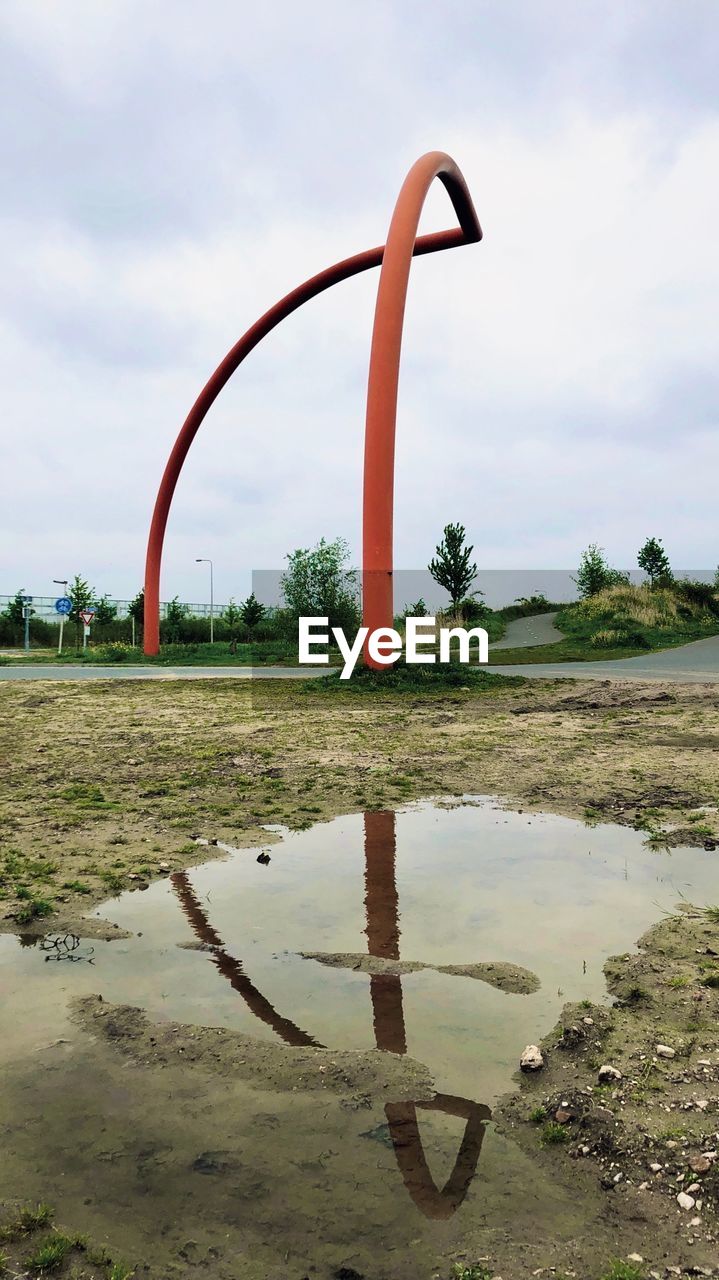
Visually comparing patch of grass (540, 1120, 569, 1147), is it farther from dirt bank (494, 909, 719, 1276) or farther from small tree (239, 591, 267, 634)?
small tree (239, 591, 267, 634)

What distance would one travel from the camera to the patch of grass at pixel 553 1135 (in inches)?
105

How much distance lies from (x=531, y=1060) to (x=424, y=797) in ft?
15.0

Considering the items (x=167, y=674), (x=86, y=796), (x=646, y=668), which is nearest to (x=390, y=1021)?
(x=86, y=796)

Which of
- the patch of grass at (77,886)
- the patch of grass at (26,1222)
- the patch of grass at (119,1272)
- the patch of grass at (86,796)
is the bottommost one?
the patch of grass at (119,1272)

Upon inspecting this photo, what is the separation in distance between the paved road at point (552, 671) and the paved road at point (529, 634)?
317 inches

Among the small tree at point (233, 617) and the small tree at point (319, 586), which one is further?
the small tree at point (233, 617)

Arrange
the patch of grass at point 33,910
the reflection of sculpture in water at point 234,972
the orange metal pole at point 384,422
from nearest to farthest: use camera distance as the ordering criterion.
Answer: the reflection of sculpture in water at point 234,972, the patch of grass at point 33,910, the orange metal pole at point 384,422

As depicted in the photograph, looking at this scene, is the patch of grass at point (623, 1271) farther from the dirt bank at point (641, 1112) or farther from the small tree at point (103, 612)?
the small tree at point (103, 612)

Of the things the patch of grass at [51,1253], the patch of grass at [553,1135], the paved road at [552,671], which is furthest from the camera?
the paved road at [552,671]

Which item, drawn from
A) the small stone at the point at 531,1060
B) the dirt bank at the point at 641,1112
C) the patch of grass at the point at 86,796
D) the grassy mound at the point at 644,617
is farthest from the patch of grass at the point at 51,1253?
the grassy mound at the point at 644,617

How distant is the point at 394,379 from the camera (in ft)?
62.0

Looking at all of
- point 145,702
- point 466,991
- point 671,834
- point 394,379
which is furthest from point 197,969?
point 394,379

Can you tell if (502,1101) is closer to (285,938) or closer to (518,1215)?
(518,1215)

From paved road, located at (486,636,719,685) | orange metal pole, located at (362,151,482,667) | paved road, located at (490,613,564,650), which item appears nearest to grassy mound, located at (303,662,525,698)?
orange metal pole, located at (362,151,482,667)
